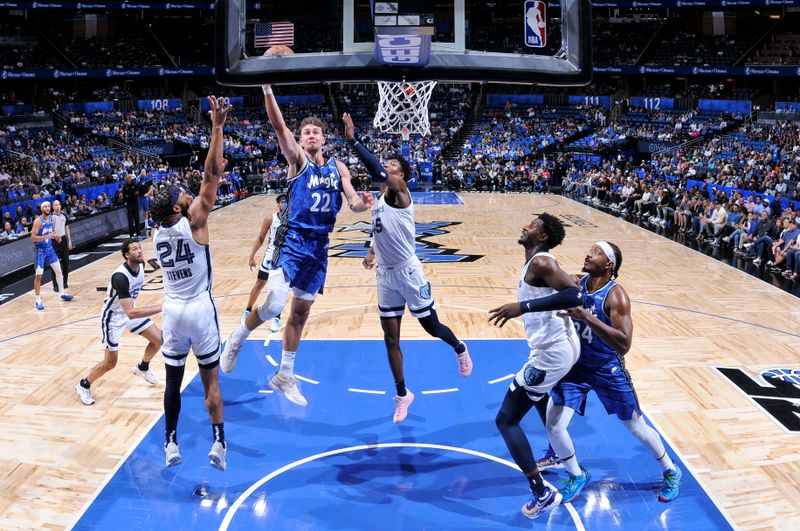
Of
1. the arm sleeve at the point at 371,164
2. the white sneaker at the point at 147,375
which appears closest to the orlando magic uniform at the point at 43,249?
the white sneaker at the point at 147,375

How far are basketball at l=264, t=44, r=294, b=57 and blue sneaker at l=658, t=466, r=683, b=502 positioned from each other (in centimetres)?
425

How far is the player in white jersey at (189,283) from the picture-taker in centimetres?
441

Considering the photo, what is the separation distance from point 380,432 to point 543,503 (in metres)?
1.71

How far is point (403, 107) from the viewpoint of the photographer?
9.84 m

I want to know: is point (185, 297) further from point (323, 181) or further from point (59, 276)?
point (59, 276)

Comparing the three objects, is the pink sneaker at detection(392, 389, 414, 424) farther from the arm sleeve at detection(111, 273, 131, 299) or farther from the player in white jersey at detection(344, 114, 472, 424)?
the arm sleeve at detection(111, 273, 131, 299)

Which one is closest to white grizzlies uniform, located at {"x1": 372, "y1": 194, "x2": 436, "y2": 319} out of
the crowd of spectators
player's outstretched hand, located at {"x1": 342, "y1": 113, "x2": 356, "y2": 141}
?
player's outstretched hand, located at {"x1": 342, "y1": 113, "x2": 356, "y2": 141}

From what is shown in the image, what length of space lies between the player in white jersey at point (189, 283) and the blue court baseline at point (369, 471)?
1.15ft

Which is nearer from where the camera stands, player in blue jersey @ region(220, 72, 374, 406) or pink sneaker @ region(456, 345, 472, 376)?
player in blue jersey @ region(220, 72, 374, 406)

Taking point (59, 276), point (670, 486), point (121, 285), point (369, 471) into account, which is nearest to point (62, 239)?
point (59, 276)

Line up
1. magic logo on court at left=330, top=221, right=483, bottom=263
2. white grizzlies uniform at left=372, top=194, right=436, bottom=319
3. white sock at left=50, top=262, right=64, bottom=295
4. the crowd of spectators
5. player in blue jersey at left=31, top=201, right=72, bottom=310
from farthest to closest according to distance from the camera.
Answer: magic logo on court at left=330, top=221, right=483, bottom=263
the crowd of spectators
white sock at left=50, top=262, right=64, bottom=295
player in blue jersey at left=31, top=201, right=72, bottom=310
white grizzlies uniform at left=372, top=194, right=436, bottom=319

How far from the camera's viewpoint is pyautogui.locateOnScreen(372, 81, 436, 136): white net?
894cm

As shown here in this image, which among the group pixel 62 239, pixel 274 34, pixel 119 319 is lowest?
pixel 119 319

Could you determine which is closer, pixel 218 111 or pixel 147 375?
pixel 218 111
